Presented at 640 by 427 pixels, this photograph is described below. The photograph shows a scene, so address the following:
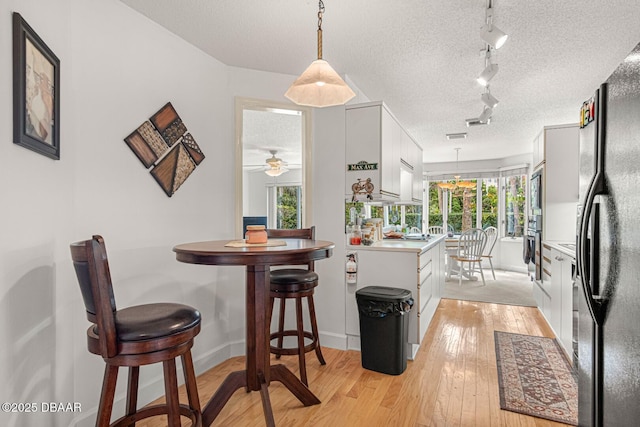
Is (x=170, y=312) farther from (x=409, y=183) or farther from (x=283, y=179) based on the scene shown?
(x=283, y=179)

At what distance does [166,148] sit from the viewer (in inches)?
92.6

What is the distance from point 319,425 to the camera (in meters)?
1.91

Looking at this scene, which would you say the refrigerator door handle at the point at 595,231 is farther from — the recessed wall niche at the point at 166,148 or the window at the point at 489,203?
the window at the point at 489,203

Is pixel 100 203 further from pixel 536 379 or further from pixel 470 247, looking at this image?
pixel 470 247

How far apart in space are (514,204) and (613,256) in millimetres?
6957

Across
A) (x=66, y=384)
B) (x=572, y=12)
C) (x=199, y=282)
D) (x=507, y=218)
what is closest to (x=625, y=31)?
(x=572, y=12)

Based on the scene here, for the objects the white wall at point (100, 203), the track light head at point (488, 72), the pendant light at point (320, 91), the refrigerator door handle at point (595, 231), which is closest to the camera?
the refrigerator door handle at point (595, 231)

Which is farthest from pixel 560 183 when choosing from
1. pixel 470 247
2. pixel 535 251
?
pixel 470 247

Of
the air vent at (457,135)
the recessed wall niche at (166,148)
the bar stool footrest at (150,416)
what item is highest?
the air vent at (457,135)

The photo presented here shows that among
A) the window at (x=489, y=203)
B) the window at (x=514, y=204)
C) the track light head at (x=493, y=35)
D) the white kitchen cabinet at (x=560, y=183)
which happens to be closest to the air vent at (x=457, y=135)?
the white kitchen cabinet at (x=560, y=183)

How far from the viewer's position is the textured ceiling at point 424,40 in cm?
210

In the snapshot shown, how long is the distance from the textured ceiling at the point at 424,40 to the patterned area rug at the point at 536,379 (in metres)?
2.38

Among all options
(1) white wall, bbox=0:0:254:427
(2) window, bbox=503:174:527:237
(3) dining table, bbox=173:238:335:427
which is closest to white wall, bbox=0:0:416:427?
(1) white wall, bbox=0:0:254:427

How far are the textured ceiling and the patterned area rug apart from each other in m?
2.38
